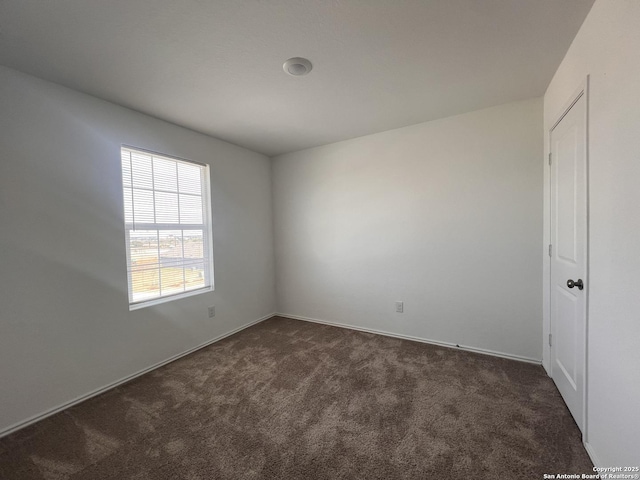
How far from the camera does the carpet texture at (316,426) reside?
1.40 meters

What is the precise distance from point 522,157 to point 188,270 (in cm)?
365

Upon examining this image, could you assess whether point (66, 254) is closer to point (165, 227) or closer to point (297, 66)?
point (165, 227)

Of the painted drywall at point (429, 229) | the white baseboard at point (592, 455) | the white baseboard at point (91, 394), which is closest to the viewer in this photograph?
the white baseboard at point (592, 455)

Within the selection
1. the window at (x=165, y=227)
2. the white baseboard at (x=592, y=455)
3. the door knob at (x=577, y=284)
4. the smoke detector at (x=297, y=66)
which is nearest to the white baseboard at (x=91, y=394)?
the window at (x=165, y=227)

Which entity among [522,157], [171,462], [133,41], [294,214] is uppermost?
[133,41]

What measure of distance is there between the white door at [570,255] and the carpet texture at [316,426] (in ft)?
0.78

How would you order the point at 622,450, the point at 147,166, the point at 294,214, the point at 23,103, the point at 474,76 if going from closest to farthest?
the point at 622,450 < the point at 23,103 < the point at 474,76 < the point at 147,166 < the point at 294,214

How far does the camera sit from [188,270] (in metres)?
2.94

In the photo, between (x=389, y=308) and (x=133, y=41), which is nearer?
(x=133, y=41)

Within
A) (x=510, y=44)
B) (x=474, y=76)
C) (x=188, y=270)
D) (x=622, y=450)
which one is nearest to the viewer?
(x=622, y=450)

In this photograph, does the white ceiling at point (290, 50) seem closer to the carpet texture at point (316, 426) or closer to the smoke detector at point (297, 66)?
the smoke detector at point (297, 66)

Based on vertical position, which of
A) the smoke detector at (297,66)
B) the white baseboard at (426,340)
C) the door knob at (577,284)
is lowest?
the white baseboard at (426,340)

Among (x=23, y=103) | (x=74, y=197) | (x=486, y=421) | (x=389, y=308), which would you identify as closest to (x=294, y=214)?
(x=389, y=308)

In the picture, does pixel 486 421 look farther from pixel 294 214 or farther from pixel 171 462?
pixel 294 214
